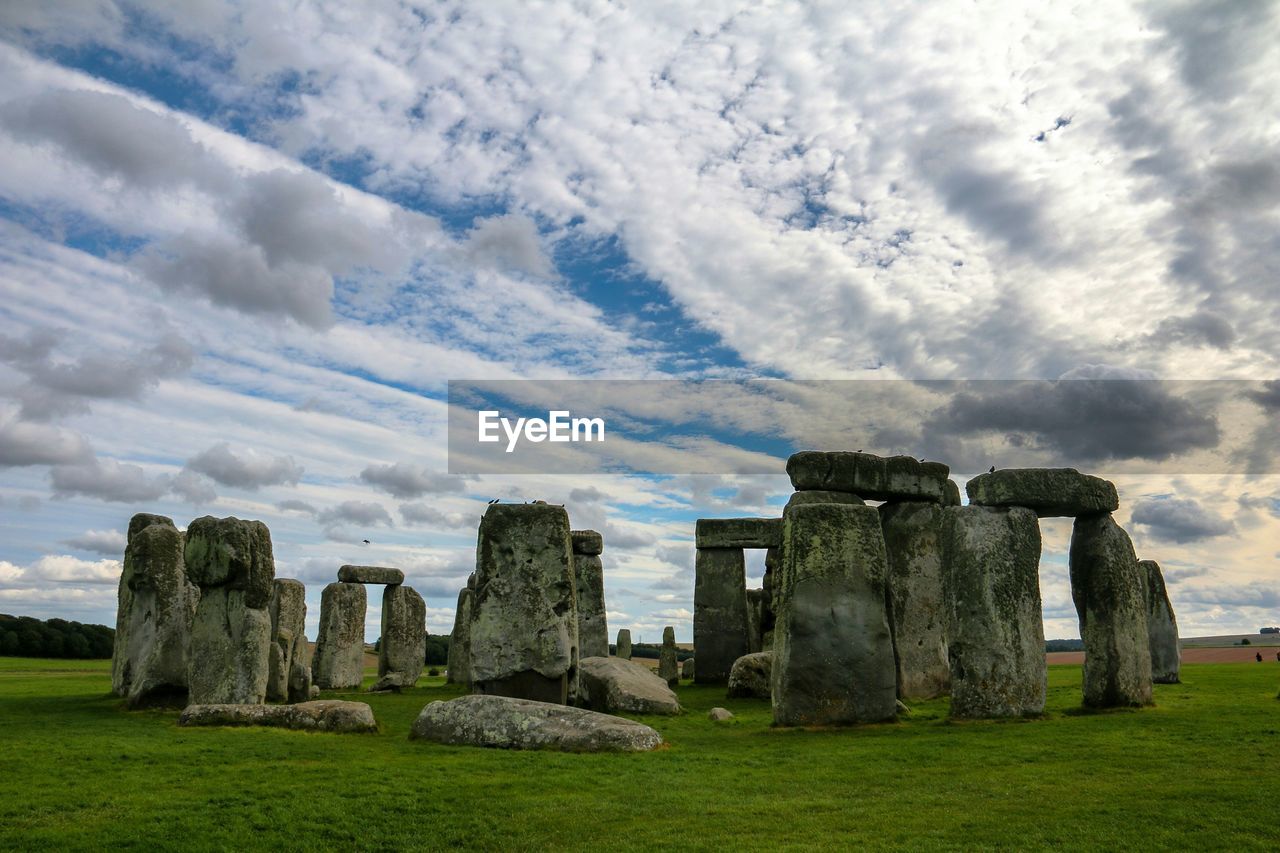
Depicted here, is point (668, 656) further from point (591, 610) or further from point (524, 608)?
point (524, 608)

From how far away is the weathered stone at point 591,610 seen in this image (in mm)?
23422

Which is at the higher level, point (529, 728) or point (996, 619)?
point (996, 619)

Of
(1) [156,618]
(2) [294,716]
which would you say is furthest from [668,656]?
(2) [294,716]

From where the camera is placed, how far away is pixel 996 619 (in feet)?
43.0

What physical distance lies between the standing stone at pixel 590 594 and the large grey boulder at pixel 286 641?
6432 millimetres

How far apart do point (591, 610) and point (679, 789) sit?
14.5 m

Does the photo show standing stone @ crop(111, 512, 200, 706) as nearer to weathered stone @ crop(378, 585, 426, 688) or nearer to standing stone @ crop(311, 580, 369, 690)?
standing stone @ crop(311, 580, 369, 690)

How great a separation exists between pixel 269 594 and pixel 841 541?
27.7 feet

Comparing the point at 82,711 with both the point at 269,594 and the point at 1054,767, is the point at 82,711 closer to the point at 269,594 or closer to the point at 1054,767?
the point at 269,594

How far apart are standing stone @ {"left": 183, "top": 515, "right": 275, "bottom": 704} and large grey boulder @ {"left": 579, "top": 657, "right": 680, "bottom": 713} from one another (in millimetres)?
5227

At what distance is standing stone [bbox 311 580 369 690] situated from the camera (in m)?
25.2

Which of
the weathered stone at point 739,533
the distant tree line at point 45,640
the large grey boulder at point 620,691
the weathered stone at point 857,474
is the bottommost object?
the distant tree line at point 45,640

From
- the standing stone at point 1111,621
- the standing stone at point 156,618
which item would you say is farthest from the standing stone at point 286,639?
the standing stone at point 1111,621

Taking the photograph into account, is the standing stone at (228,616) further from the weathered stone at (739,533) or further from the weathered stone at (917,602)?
the weathered stone at (739,533)
